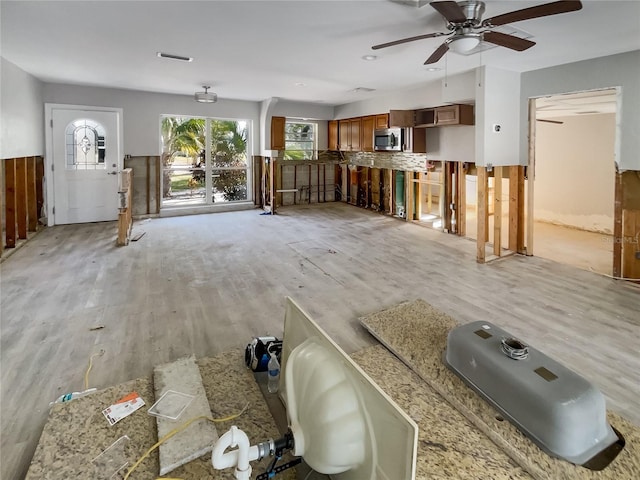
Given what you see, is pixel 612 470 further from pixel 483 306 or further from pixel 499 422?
pixel 483 306

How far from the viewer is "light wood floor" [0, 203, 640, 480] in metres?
2.52

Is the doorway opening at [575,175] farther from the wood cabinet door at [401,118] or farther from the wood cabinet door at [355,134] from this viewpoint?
the wood cabinet door at [355,134]

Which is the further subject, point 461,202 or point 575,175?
point 575,175

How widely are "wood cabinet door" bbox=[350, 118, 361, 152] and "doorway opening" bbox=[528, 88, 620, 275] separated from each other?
3.54 m

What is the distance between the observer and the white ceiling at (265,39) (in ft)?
10.3

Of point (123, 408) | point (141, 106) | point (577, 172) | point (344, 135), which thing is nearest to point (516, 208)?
point (577, 172)

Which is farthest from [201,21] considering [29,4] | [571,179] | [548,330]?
[571,179]

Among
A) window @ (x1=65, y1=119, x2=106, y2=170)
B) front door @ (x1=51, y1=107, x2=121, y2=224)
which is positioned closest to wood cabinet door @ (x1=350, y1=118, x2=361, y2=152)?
front door @ (x1=51, y1=107, x2=121, y2=224)

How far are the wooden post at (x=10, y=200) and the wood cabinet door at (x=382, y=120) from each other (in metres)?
6.26

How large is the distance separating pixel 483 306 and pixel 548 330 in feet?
1.92

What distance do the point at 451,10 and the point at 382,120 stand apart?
5328 mm

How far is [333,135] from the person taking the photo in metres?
9.55

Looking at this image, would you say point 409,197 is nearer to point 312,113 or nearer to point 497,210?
point 497,210

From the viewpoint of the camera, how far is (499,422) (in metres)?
1.97
